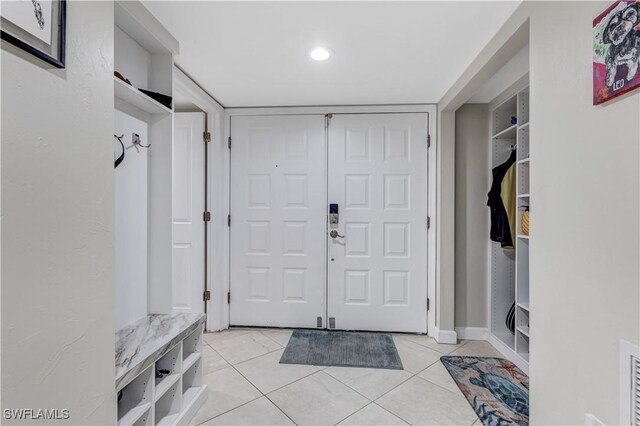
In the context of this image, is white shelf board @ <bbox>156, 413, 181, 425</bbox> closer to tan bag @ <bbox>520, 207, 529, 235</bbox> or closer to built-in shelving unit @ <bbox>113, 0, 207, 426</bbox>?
built-in shelving unit @ <bbox>113, 0, 207, 426</bbox>

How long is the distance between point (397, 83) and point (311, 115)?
876 mm

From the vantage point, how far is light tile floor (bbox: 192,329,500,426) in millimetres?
1599

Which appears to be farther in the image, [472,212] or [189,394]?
[472,212]

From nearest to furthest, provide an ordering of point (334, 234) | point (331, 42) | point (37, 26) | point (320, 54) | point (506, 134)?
point (37, 26), point (331, 42), point (320, 54), point (506, 134), point (334, 234)

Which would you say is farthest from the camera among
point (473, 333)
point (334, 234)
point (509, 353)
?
point (334, 234)

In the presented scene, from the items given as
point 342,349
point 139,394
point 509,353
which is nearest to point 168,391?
point 139,394

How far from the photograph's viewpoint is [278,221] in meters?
2.79

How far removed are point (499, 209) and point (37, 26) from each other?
2.93m

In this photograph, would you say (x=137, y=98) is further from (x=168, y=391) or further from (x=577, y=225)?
(x=577, y=225)

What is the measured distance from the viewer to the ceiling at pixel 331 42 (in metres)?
1.38

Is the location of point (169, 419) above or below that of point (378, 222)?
below

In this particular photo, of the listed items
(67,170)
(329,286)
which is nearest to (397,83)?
(329,286)

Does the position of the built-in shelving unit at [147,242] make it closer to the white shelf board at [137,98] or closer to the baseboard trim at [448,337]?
the white shelf board at [137,98]

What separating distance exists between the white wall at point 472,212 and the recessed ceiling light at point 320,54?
1523 mm
